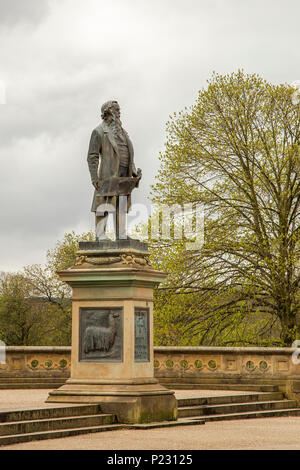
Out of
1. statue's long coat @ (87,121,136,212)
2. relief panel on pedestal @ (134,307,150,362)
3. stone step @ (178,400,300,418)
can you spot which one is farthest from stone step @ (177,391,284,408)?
statue's long coat @ (87,121,136,212)

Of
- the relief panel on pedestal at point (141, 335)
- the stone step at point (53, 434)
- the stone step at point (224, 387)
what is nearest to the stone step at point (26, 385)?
the stone step at point (224, 387)

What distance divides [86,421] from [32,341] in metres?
34.8

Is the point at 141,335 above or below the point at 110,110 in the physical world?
below

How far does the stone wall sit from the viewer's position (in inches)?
757

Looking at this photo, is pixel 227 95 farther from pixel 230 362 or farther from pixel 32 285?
pixel 32 285

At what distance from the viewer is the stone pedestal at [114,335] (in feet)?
43.3

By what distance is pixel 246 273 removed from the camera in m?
25.5

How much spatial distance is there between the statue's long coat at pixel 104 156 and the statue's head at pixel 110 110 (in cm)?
19

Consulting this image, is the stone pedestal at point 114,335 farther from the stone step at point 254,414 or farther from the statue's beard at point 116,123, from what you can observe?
the statue's beard at point 116,123

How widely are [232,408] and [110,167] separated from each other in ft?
17.2

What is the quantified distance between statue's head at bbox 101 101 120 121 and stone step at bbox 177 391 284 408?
5197mm

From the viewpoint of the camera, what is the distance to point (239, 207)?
86.2 ft

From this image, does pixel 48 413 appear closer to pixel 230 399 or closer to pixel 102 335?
pixel 102 335

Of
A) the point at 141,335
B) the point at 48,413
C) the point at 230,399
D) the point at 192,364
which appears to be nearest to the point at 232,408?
the point at 230,399
